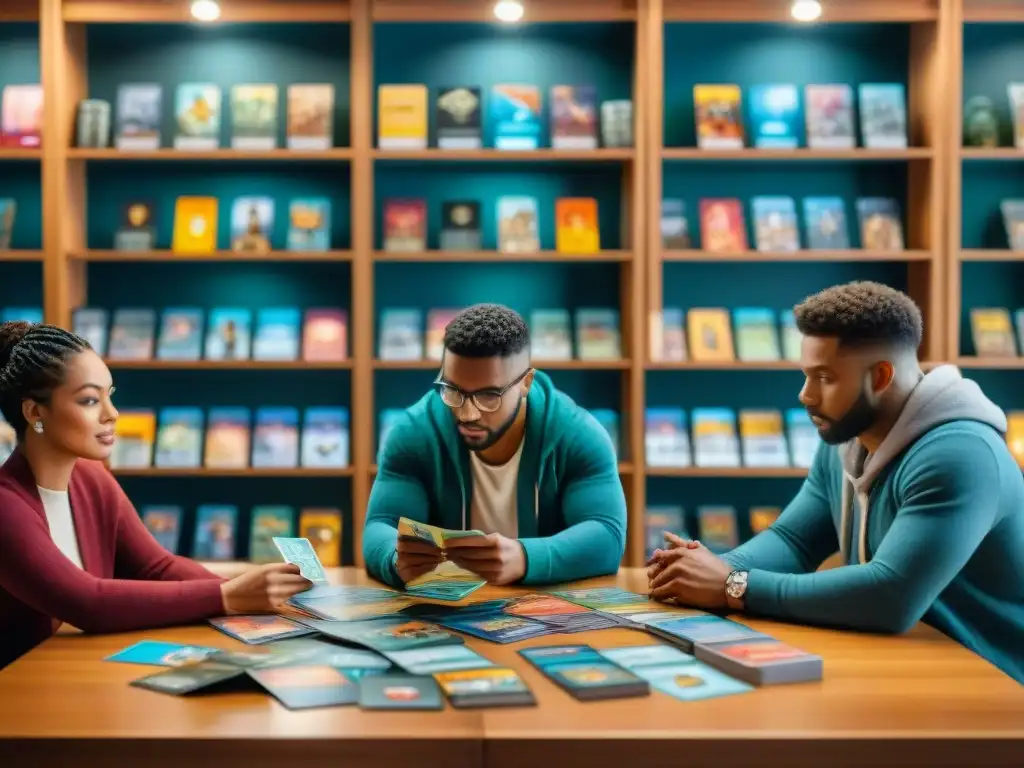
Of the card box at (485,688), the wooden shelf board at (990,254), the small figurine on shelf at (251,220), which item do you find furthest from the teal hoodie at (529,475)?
the wooden shelf board at (990,254)

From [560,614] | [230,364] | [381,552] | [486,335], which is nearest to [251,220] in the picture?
[230,364]

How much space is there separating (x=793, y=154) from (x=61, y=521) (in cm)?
310

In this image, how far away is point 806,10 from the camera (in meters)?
4.11

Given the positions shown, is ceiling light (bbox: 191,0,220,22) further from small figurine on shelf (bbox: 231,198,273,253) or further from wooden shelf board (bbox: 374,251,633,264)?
wooden shelf board (bbox: 374,251,633,264)

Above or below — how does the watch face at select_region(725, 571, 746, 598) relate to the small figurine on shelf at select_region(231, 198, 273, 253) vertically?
below

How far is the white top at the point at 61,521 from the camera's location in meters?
1.98

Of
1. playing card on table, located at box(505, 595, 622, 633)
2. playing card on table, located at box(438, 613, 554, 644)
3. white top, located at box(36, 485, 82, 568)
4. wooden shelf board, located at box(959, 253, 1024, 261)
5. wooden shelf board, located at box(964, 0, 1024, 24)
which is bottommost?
playing card on table, located at box(505, 595, 622, 633)

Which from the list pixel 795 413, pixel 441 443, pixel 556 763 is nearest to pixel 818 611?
pixel 556 763

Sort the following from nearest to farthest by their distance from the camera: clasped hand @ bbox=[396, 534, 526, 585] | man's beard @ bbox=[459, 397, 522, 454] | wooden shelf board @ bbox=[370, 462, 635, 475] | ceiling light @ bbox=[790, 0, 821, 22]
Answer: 1. clasped hand @ bbox=[396, 534, 526, 585]
2. man's beard @ bbox=[459, 397, 522, 454]
3. ceiling light @ bbox=[790, 0, 821, 22]
4. wooden shelf board @ bbox=[370, 462, 635, 475]

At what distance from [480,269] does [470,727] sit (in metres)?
3.27

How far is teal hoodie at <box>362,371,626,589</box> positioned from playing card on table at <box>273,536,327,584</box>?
11.7 inches

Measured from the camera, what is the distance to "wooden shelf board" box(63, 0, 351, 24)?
4.12 metres

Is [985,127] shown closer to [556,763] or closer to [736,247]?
[736,247]

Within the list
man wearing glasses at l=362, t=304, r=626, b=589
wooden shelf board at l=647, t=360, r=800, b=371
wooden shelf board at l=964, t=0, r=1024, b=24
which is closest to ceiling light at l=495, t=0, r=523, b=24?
wooden shelf board at l=647, t=360, r=800, b=371
